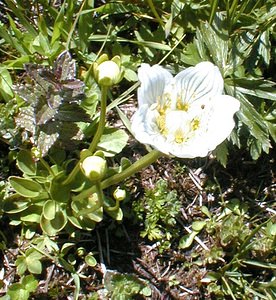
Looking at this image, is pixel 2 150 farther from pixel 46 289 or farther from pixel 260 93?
pixel 260 93

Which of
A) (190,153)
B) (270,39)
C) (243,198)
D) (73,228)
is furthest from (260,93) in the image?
(73,228)

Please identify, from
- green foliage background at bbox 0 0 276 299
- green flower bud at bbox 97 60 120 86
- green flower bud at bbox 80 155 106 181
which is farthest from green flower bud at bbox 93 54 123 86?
green foliage background at bbox 0 0 276 299

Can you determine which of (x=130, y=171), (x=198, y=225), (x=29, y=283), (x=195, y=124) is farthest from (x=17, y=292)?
(x=195, y=124)

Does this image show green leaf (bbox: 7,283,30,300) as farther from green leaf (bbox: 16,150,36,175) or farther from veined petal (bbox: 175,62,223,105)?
veined petal (bbox: 175,62,223,105)

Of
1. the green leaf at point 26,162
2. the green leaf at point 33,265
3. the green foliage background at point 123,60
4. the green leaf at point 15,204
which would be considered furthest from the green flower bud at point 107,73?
the green leaf at point 33,265

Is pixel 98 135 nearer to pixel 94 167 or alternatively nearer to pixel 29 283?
pixel 94 167
